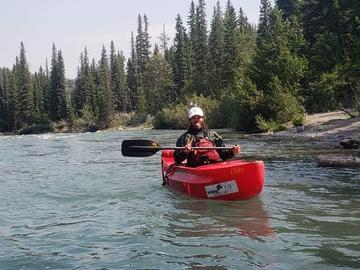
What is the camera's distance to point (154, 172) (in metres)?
14.0

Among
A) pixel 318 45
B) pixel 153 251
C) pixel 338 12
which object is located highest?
pixel 338 12

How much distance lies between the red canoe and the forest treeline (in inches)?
620

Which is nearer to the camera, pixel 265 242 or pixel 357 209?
pixel 265 242

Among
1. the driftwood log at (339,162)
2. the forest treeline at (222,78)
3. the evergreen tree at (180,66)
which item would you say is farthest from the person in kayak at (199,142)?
the evergreen tree at (180,66)

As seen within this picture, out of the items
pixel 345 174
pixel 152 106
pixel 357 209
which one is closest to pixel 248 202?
pixel 357 209

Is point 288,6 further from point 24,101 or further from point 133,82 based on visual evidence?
point 24,101

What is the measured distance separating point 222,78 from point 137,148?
5130 cm

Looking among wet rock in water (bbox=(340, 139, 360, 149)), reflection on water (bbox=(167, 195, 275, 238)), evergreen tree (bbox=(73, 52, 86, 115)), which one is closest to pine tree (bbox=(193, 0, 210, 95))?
evergreen tree (bbox=(73, 52, 86, 115))

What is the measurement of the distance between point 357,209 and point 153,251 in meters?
3.60

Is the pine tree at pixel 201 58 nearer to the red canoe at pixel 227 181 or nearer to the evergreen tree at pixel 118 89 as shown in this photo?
the evergreen tree at pixel 118 89

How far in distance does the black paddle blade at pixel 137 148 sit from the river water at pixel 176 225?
2.76 ft

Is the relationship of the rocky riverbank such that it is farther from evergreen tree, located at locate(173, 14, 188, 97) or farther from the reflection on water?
evergreen tree, located at locate(173, 14, 188, 97)

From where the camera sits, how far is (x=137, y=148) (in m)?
10.5

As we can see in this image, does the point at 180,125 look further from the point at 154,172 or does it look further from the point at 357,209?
the point at 357,209
